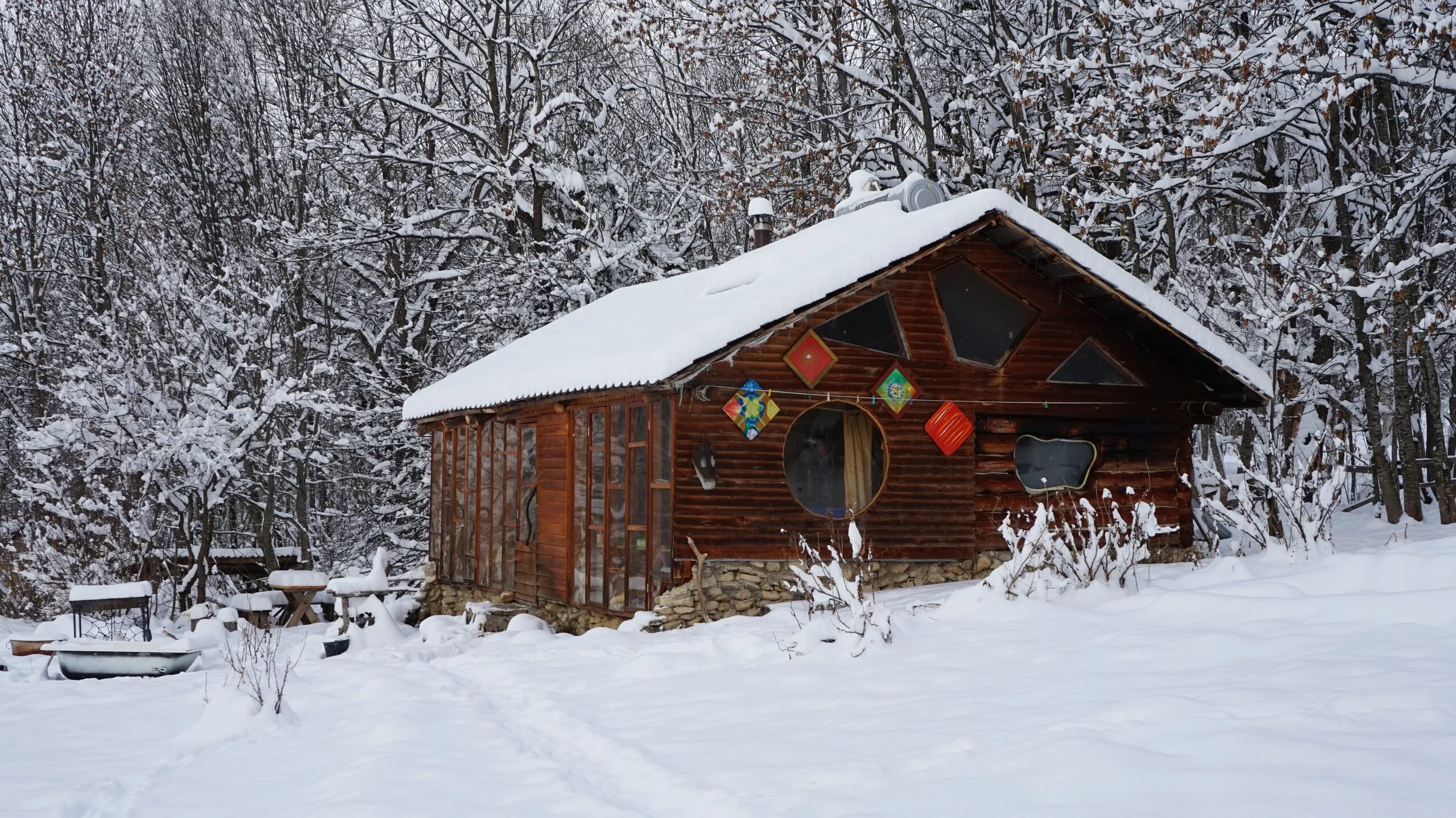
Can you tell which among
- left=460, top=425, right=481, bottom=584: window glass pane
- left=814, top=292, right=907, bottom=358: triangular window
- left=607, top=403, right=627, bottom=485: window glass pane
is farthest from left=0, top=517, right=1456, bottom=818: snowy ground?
left=460, top=425, right=481, bottom=584: window glass pane

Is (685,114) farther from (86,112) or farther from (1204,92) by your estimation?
(1204,92)

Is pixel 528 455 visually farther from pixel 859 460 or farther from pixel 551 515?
pixel 859 460

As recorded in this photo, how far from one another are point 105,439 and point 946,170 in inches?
520

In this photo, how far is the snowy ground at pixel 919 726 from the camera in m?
4.44

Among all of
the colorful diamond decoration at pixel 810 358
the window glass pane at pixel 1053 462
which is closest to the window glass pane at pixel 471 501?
the colorful diamond decoration at pixel 810 358

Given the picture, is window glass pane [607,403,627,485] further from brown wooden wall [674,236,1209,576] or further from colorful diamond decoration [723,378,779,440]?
colorful diamond decoration [723,378,779,440]

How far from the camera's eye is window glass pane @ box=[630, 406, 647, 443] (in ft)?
37.4

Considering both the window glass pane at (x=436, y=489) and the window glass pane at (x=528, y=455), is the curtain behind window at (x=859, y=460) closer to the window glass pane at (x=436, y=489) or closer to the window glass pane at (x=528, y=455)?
the window glass pane at (x=528, y=455)

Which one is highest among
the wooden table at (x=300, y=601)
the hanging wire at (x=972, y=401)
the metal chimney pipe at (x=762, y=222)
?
the metal chimney pipe at (x=762, y=222)

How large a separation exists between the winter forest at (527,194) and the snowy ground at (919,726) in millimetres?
2901

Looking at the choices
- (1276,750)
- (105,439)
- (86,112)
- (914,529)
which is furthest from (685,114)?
(1276,750)

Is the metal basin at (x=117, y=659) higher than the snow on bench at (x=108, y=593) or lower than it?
lower

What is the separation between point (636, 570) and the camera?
452 inches

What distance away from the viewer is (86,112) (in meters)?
21.2
